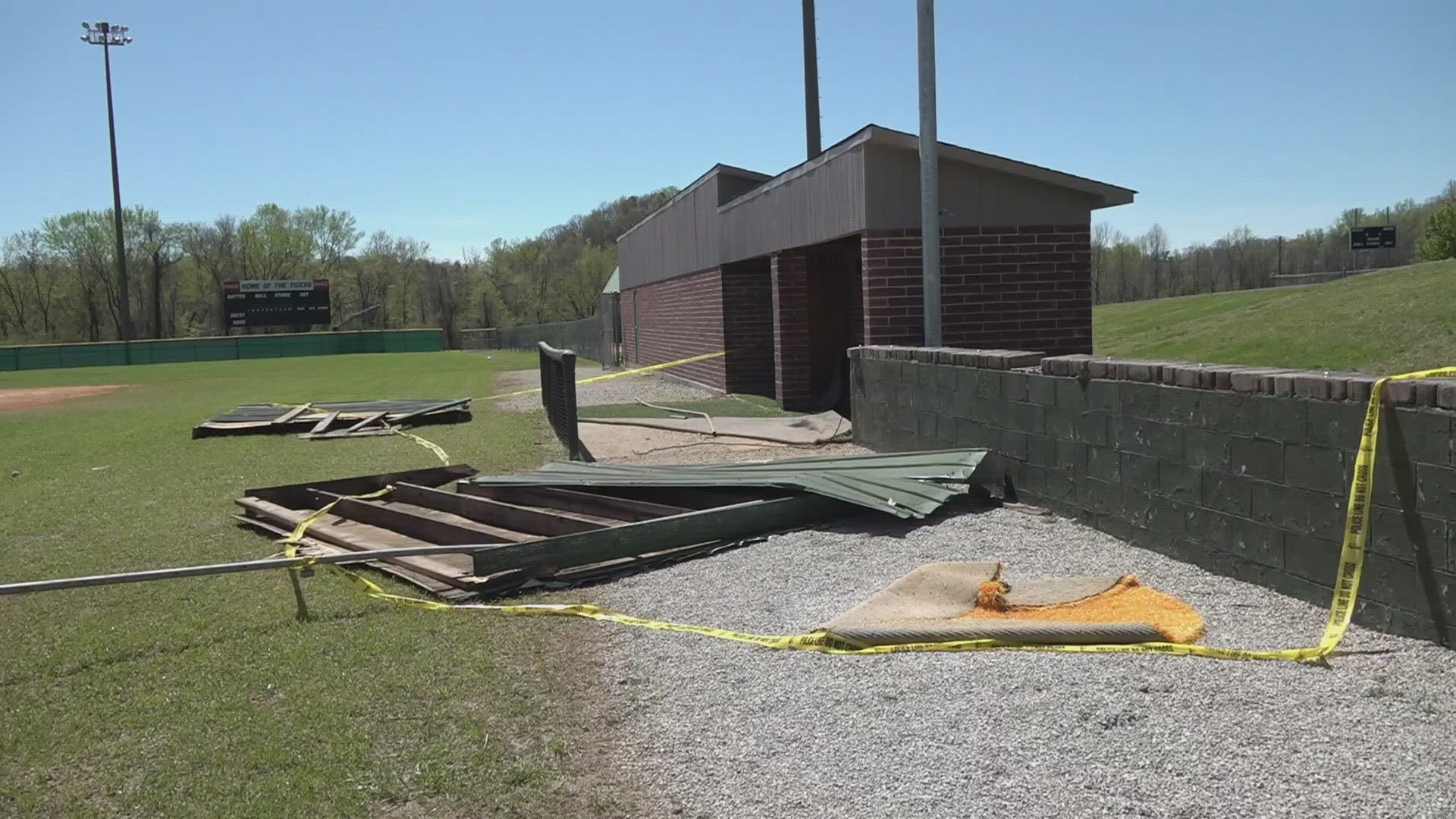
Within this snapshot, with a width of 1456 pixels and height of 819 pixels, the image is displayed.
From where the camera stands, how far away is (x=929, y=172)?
12.6m

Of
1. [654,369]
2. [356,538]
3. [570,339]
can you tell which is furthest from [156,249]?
[356,538]

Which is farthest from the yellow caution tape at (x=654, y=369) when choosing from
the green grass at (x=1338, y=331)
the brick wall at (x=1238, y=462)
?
the brick wall at (x=1238, y=462)

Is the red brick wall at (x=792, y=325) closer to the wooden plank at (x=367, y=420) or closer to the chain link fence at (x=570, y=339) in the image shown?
the chain link fence at (x=570, y=339)

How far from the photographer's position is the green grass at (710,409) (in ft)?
61.9

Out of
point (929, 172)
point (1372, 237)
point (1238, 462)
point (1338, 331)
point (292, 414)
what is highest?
point (1372, 237)

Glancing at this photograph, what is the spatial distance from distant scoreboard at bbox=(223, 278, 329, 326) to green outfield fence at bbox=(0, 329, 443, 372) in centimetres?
190

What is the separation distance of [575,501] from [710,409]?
10357 mm

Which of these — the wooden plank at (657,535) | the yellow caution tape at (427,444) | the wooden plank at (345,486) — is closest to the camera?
the wooden plank at (657,535)

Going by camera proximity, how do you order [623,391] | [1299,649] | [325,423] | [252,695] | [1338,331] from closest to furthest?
[1299,649]
[252,695]
[325,423]
[623,391]
[1338,331]

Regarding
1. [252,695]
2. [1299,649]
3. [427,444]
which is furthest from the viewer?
[427,444]

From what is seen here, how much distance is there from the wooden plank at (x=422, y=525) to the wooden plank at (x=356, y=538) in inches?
3.5

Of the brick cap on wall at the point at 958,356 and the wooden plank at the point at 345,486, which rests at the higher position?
the brick cap on wall at the point at 958,356

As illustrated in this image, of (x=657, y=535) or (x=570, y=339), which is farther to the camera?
(x=570, y=339)

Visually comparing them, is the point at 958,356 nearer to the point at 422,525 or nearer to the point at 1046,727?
the point at 422,525
